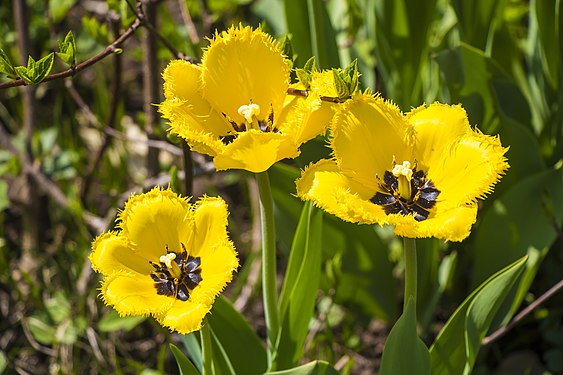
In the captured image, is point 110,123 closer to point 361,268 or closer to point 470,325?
point 361,268

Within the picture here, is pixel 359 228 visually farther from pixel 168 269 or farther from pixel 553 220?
pixel 168 269

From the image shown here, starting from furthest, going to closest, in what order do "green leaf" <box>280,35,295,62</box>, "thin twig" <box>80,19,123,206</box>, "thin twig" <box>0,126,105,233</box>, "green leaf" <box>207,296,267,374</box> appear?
1. "thin twig" <box>0,126,105,233</box>
2. "thin twig" <box>80,19,123,206</box>
3. "green leaf" <box>207,296,267,374</box>
4. "green leaf" <box>280,35,295,62</box>

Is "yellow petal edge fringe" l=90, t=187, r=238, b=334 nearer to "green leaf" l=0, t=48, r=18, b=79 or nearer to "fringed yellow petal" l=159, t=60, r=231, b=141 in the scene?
"fringed yellow petal" l=159, t=60, r=231, b=141

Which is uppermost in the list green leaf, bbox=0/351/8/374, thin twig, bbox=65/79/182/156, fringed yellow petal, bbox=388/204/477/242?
fringed yellow petal, bbox=388/204/477/242

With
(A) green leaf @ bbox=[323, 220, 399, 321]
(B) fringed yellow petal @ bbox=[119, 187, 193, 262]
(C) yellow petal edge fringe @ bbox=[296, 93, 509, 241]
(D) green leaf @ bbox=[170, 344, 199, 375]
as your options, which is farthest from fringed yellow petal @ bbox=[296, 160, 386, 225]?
(A) green leaf @ bbox=[323, 220, 399, 321]

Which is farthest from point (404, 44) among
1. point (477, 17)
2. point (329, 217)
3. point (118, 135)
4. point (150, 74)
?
point (118, 135)

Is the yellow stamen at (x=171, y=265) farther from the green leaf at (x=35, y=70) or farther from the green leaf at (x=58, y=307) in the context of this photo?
the green leaf at (x=58, y=307)
